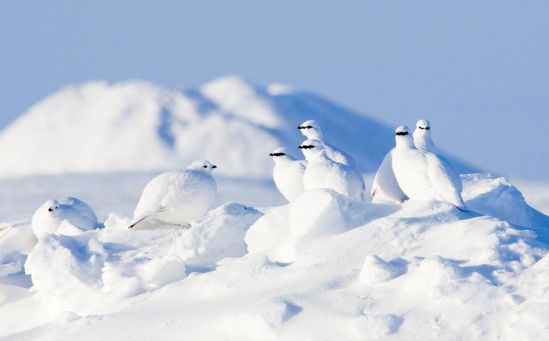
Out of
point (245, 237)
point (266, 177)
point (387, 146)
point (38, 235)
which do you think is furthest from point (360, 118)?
point (245, 237)

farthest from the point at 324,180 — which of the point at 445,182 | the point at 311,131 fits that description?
the point at 311,131

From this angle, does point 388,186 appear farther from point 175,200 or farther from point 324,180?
point 175,200

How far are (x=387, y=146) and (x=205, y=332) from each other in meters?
41.8

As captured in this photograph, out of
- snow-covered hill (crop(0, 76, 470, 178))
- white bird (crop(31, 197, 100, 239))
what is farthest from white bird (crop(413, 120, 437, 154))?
snow-covered hill (crop(0, 76, 470, 178))

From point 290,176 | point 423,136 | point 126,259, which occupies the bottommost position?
point 126,259

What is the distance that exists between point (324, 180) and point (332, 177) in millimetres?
94

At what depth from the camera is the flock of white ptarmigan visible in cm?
1299

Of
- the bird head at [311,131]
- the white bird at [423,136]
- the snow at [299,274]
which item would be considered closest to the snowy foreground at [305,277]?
the snow at [299,274]

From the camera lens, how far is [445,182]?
1284cm

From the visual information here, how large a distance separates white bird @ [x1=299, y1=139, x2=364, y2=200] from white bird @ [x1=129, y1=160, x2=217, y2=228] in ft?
4.81

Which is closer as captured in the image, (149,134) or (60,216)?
(60,216)

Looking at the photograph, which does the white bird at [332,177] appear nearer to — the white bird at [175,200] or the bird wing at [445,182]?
the bird wing at [445,182]

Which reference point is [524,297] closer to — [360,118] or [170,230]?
[170,230]

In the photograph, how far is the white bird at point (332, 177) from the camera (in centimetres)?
1353
